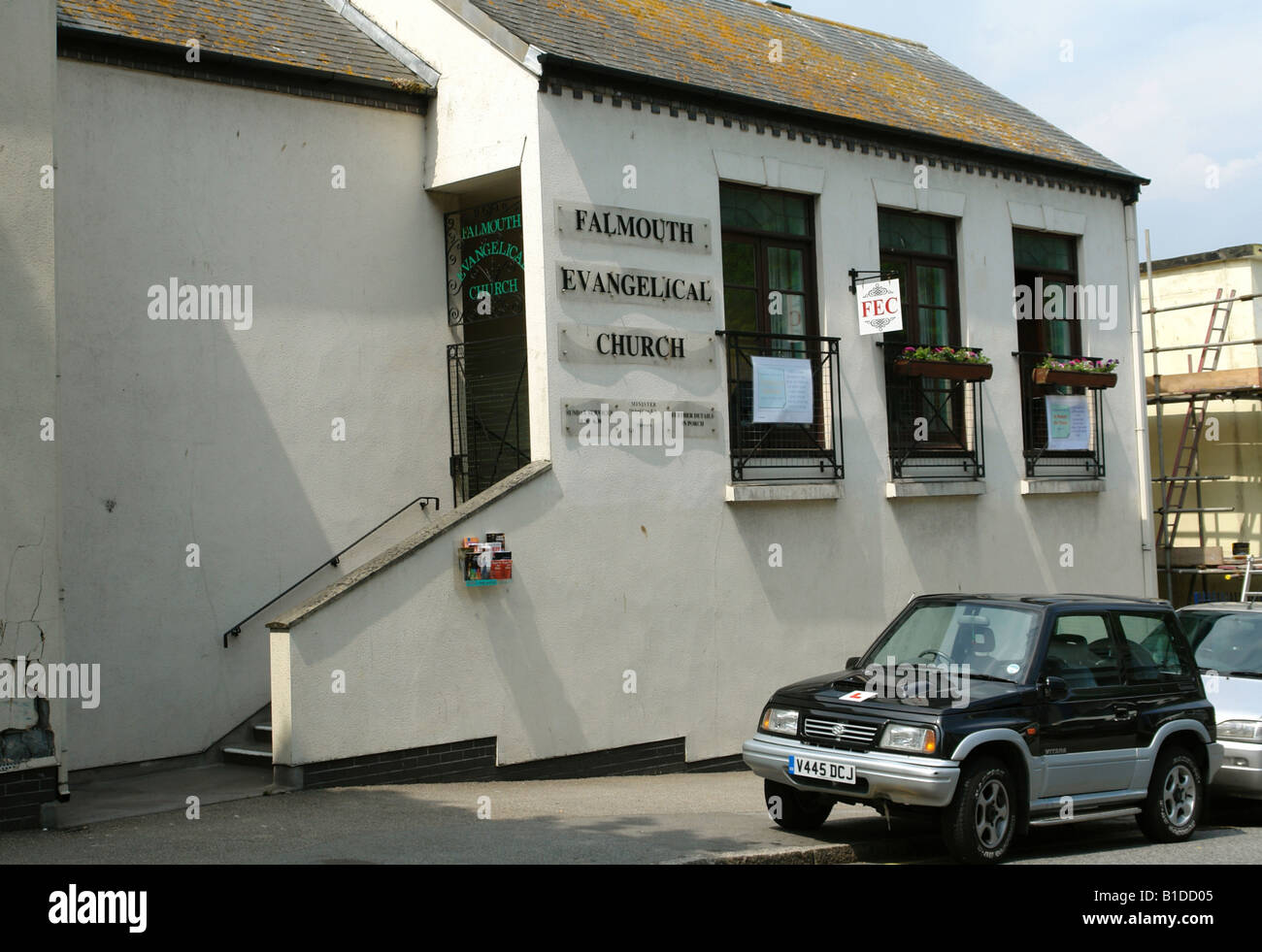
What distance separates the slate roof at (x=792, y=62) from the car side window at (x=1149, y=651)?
22.3 ft

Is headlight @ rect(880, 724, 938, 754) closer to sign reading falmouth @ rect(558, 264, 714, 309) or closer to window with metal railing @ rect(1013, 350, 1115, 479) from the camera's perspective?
sign reading falmouth @ rect(558, 264, 714, 309)

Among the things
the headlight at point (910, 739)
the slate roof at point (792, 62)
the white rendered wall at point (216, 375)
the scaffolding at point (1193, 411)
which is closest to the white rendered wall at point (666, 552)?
the slate roof at point (792, 62)

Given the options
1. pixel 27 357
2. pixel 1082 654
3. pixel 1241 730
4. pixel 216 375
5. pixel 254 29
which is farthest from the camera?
pixel 254 29

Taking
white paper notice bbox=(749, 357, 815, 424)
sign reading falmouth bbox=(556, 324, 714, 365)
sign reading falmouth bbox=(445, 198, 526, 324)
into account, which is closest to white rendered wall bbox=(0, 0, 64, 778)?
sign reading falmouth bbox=(556, 324, 714, 365)

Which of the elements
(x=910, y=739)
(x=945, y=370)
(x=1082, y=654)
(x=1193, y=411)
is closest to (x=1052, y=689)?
(x=1082, y=654)

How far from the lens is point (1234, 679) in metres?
11.5

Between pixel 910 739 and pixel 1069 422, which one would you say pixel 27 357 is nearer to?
pixel 910 739

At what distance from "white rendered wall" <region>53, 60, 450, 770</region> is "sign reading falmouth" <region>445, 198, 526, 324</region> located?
15.1 inches

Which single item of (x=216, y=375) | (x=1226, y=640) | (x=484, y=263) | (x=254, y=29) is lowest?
(x=1226, y=640)

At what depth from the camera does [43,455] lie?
905 cm

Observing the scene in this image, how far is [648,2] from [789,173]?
2.96 metres

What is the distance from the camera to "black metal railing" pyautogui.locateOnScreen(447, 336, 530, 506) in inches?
533

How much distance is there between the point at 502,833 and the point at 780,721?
1974 millimetres

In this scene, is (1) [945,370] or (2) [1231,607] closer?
(2) [1231,607]
